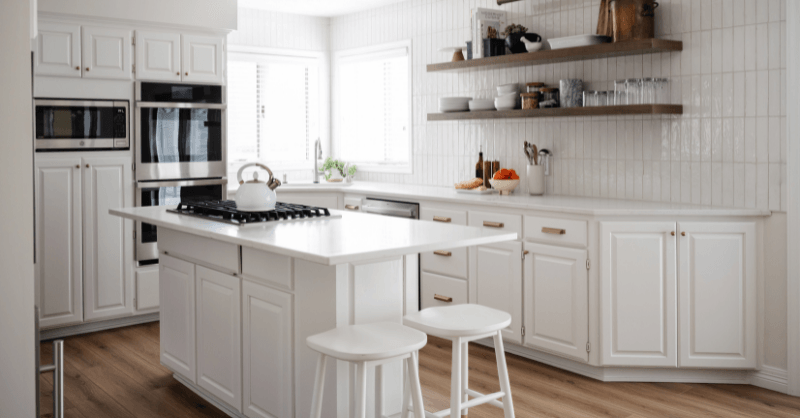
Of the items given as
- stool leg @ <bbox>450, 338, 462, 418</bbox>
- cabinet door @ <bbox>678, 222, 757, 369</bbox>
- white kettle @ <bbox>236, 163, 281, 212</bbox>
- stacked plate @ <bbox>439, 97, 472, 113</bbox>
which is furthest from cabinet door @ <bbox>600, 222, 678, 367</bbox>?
white kettle @ <bbox>236, 163, 281, 212</bbox>

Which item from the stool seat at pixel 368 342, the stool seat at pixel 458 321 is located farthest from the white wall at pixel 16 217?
the stool seat at pixel 458 321

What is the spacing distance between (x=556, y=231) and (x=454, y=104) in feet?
4.82

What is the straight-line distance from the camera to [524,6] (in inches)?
186

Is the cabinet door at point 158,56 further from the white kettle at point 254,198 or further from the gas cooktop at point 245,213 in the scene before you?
the white kettle at point 254,198

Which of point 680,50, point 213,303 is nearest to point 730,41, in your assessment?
point 680,50

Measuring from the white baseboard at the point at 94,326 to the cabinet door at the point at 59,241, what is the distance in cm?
8

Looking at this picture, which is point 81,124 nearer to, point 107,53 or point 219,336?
point 107,53

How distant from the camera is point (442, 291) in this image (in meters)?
4.57

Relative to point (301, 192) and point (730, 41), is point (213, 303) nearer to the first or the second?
point (301, 192)

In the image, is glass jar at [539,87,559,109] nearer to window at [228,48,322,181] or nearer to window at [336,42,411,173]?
window at [336,42,411,173]

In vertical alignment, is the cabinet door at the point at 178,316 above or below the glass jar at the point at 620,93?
below

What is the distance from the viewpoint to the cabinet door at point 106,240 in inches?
181

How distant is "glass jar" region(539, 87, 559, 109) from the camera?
14.2ft

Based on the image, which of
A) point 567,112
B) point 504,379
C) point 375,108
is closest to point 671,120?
point 567,112
